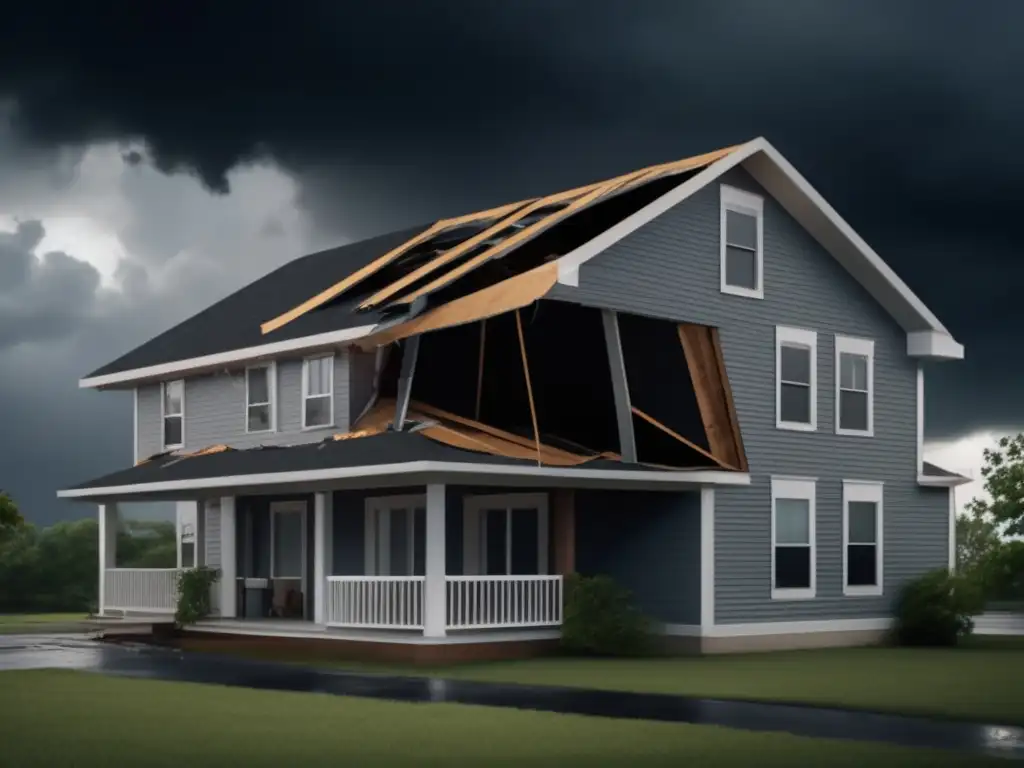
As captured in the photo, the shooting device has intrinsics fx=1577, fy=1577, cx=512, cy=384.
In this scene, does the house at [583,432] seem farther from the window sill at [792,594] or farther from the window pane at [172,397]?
the window pane at [172,397]

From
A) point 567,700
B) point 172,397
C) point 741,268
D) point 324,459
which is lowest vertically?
point 567,700

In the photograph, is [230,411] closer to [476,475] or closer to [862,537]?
[476,475]

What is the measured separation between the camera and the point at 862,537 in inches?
1324

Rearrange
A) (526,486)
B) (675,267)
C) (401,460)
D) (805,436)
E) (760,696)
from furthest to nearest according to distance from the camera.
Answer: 1. (805,436)
2. (675,267)
3. (526,486)
4. (401,460)
5. (760,696)

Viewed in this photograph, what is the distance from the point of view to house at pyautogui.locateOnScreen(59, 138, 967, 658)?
28.0 meters

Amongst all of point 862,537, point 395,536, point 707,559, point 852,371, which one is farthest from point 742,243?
point 395,536

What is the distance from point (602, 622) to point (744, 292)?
308 inches

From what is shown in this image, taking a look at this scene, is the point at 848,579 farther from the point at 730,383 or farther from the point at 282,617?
the point at 282,617

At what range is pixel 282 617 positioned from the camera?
3412cm

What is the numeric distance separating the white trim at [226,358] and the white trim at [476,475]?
11.0 ft

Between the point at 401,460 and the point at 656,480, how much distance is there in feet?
16.4

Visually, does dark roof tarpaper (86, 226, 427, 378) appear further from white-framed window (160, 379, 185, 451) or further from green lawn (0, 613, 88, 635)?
green lawn (0, 613, 88, 635)

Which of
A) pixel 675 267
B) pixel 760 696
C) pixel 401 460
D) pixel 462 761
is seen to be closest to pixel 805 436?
pixel 675 267

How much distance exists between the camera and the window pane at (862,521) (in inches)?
1316
